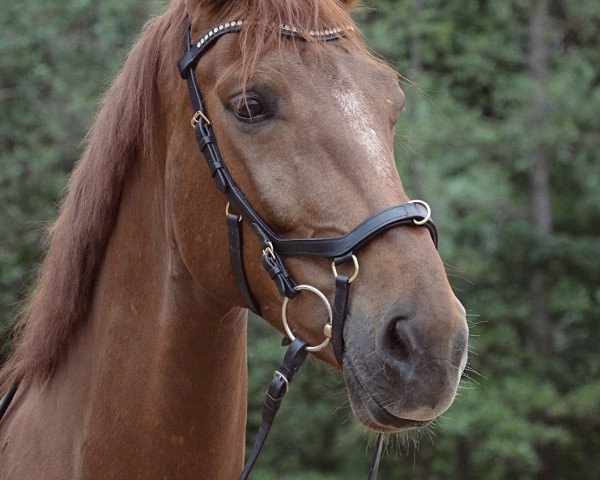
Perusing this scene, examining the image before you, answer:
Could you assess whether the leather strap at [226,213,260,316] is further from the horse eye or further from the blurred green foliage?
the blurred green foliage

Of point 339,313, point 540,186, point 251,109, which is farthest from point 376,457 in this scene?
point 540,186

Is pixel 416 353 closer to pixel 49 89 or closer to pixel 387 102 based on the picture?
pixel 387 102

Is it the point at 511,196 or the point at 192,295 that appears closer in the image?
the point at 192,295

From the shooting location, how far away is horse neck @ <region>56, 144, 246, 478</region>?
101 inches

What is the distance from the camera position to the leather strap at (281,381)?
7.57 feet

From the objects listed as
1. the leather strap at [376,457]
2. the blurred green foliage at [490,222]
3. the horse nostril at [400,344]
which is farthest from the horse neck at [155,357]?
the blurred green foliage at [490,222]

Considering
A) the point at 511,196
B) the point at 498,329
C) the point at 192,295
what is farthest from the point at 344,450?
the point at 192,295

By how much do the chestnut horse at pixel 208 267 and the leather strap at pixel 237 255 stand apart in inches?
0.9

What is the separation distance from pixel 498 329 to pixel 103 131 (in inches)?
333

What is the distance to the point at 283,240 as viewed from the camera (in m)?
2.33

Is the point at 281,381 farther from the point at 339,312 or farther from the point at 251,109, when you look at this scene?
the point at 251,109

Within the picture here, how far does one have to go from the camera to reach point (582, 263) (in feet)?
34.5

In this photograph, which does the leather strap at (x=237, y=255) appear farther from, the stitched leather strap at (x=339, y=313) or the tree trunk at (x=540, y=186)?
the tree trunk at (x=540, y=186)

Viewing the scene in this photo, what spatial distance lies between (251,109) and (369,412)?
2.86 ft
